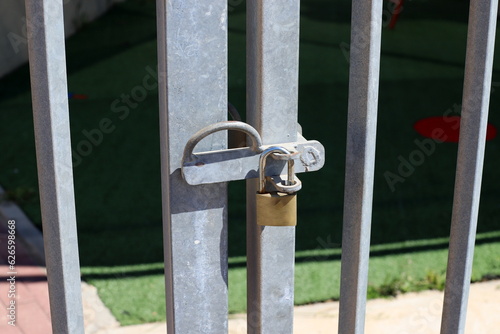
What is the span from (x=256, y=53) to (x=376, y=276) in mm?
3027

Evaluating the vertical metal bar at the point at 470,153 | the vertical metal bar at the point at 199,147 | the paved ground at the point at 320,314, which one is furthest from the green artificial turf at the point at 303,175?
the vertical metal bar at the point at 199,147

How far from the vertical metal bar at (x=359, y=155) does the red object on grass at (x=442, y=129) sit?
185 inches

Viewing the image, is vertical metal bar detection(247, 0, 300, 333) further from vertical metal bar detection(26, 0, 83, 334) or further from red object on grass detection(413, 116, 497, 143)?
red object on grass detection(413, 116, 497, 143)

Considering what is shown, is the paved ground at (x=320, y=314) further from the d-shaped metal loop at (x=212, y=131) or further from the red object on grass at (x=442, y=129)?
the d-shaped metal loop at (x=212, y=131)

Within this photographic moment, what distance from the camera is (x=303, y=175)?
5.47 meters

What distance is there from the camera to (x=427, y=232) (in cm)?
474

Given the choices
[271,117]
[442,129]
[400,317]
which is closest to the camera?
[271,117]

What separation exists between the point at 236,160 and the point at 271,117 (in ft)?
0.37

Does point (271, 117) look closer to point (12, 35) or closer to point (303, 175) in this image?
point (303, 175)

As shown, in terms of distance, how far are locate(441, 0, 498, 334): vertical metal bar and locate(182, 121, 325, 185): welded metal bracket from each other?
0.37 m

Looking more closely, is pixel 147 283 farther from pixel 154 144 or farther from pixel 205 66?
pixel 205 66

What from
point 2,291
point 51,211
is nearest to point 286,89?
point 51,211

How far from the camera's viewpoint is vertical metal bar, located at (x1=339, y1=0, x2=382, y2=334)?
1449mm

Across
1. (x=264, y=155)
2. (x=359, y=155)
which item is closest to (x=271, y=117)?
(x=264, y=155)
